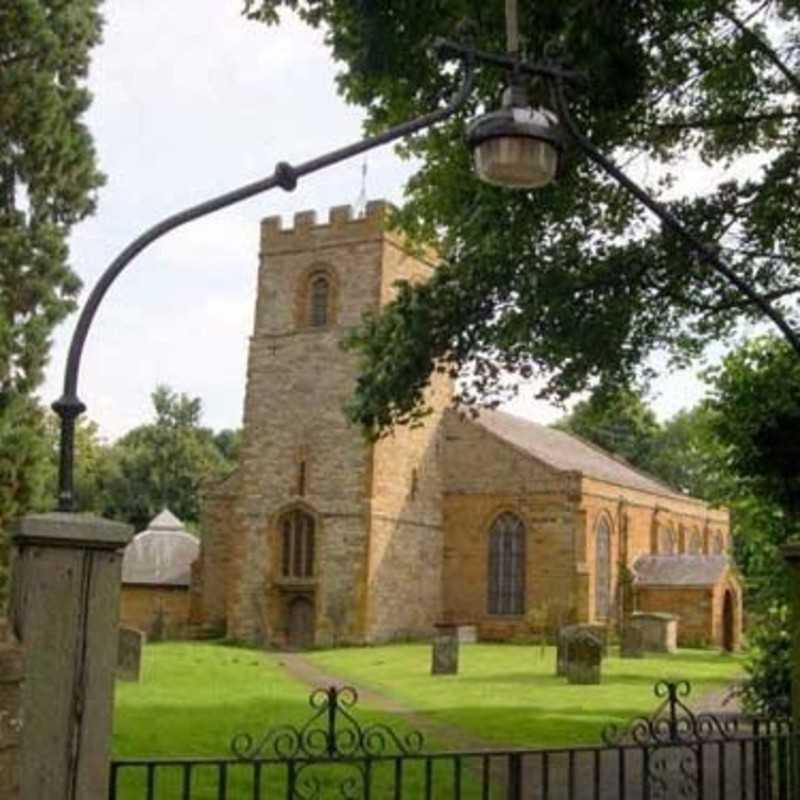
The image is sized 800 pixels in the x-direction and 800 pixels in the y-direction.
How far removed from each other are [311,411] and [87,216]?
16500 millimetres

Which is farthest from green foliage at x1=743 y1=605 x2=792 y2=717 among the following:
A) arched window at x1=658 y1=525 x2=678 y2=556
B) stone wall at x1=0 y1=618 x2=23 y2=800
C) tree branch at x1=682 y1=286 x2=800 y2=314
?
arched window at x1=658 y1=525 x2=678 y2=556

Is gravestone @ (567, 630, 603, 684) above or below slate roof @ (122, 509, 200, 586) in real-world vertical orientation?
below

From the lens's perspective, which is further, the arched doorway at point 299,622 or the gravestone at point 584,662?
the arched doorway at point 299,622

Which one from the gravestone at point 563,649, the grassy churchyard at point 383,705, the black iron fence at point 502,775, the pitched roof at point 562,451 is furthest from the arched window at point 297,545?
the black iron fence at point 502,775

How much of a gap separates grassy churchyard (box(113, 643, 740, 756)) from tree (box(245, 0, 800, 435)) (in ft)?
14.8

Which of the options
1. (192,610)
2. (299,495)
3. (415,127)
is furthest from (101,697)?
(192,610)

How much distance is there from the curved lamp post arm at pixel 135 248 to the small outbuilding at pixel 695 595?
37300 mm

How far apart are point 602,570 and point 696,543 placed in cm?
1393

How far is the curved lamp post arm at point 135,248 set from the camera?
A: 4730 mm

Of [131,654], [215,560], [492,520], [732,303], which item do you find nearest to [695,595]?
[492,520]

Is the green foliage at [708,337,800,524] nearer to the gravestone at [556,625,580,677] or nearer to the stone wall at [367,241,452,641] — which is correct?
the gravestone at [556,625,580,677]

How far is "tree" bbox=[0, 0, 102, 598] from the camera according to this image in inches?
820

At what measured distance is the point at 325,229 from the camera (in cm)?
3912

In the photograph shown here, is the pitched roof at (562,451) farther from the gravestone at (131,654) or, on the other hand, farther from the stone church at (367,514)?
the gravestone at (131,654)
